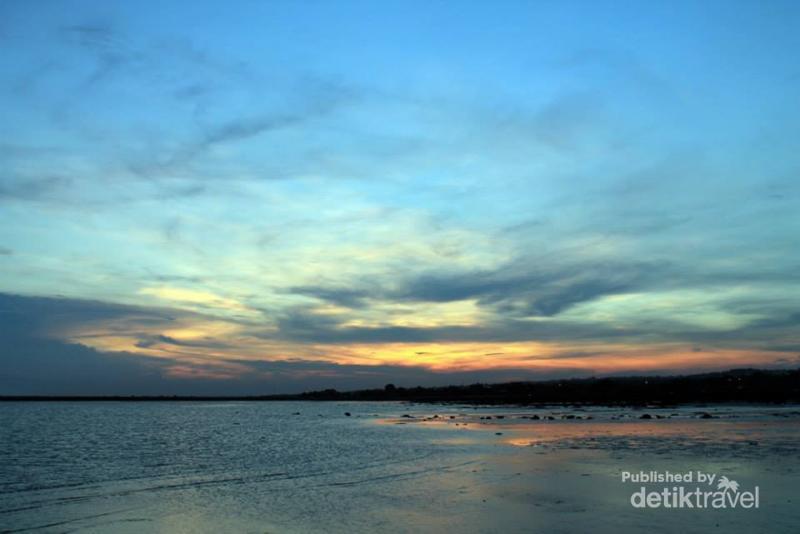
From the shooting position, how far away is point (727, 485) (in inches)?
1022

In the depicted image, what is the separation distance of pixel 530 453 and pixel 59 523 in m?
29.4

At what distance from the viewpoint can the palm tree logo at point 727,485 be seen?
25172 millimetres

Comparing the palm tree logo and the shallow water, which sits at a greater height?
the palm tree logo

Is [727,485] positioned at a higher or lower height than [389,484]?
higher

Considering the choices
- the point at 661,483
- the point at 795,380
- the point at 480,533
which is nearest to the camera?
the point at 480,533

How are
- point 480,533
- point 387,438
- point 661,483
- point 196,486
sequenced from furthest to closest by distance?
1. point 387,438
2. point 196,486
3. point 661,483
4. point 480,533

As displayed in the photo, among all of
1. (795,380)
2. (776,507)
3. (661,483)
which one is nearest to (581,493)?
(661,483)

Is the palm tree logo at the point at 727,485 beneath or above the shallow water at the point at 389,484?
above

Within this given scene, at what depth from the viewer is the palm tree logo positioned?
25.2m

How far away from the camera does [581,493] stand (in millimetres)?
25578

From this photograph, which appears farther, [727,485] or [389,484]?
[389,484]

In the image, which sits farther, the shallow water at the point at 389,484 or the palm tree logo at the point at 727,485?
the palm tree logo at the point at 727,485

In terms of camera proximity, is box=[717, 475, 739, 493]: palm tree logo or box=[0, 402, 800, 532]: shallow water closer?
box=[0, 402, 800, 532]: shallow water

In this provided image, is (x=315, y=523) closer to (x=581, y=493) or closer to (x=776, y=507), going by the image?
(x=581, y=493)
